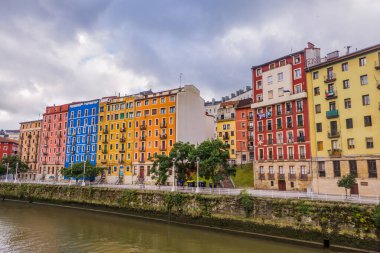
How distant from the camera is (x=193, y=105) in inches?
3169

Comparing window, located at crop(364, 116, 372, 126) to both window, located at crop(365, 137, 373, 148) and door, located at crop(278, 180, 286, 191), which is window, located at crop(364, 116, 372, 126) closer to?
window, located at crop(365, 137, 373, 148)

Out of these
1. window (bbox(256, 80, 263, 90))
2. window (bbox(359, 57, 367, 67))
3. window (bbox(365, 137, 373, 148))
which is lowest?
window (bbox(365, 137, 373, 148))

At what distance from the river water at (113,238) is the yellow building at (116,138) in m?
33.7

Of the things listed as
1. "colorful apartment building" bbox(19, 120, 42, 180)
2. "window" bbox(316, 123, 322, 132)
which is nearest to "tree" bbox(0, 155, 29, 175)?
"colorful apartment building" bbox(19, 120, 42, 180)

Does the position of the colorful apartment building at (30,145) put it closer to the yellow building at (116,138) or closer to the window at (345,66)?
the yellow building at (116,138)

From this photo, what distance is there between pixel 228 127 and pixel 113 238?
197ft

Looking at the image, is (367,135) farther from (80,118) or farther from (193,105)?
(80,118)

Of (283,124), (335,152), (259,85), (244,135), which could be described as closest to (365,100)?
(335,152)

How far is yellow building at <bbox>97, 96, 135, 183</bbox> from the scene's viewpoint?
81.5 meters

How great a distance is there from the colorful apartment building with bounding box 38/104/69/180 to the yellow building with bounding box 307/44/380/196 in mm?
77008

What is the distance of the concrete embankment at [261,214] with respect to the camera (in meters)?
29.5

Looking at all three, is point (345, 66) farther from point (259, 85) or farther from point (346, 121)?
point (259, 85)

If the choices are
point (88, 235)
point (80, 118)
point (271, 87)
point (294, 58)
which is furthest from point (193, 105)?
point (88, 235)

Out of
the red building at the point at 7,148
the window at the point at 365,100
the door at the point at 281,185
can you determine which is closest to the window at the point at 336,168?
the door at the point at 281,185
